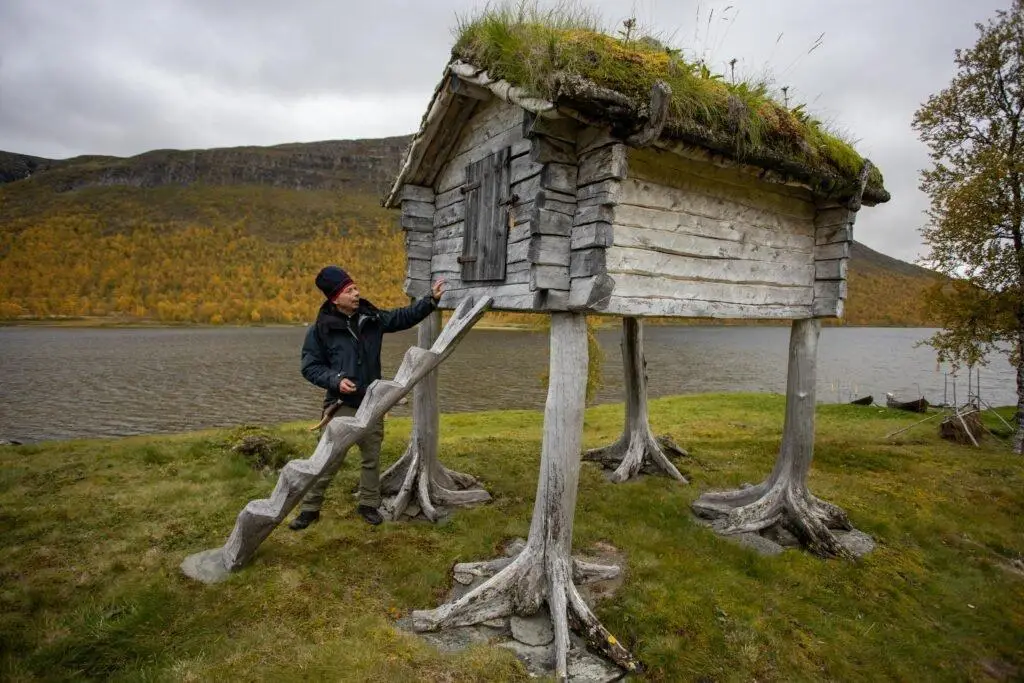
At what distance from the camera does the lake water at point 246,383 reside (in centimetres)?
2167

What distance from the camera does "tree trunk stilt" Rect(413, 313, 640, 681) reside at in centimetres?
488

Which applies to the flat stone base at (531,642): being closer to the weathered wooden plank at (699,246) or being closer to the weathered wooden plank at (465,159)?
the weathered wooden plank at (699,246)

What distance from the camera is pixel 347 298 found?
6156 mm

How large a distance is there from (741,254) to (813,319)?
1974 mm

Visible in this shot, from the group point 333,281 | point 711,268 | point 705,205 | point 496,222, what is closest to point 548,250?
point 496,222

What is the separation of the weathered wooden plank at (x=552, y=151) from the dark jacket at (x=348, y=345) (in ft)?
7.90

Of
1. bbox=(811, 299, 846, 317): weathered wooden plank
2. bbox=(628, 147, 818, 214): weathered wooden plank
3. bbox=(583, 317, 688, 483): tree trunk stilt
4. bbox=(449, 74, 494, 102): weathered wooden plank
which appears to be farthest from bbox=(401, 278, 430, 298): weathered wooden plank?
bbox=(811, 299, 846, 317): weathered wooden plank

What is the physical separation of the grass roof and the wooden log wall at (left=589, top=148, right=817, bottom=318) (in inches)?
20.5

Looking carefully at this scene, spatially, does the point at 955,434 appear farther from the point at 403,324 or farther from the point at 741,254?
the point at 403,324

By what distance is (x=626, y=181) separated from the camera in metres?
5.10

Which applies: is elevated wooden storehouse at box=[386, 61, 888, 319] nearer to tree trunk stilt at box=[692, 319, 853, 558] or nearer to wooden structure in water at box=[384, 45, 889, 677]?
wooden structure in water at box=[384, 45, 889, 677]

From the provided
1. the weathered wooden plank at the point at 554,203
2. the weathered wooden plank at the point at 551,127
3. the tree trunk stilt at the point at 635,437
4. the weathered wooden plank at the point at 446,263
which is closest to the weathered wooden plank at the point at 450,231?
the weathered wooden plank at the point at 446,263

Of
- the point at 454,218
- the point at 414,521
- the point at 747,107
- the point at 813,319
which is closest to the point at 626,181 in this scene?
the point at 747,107

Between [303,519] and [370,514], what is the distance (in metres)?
0.88
